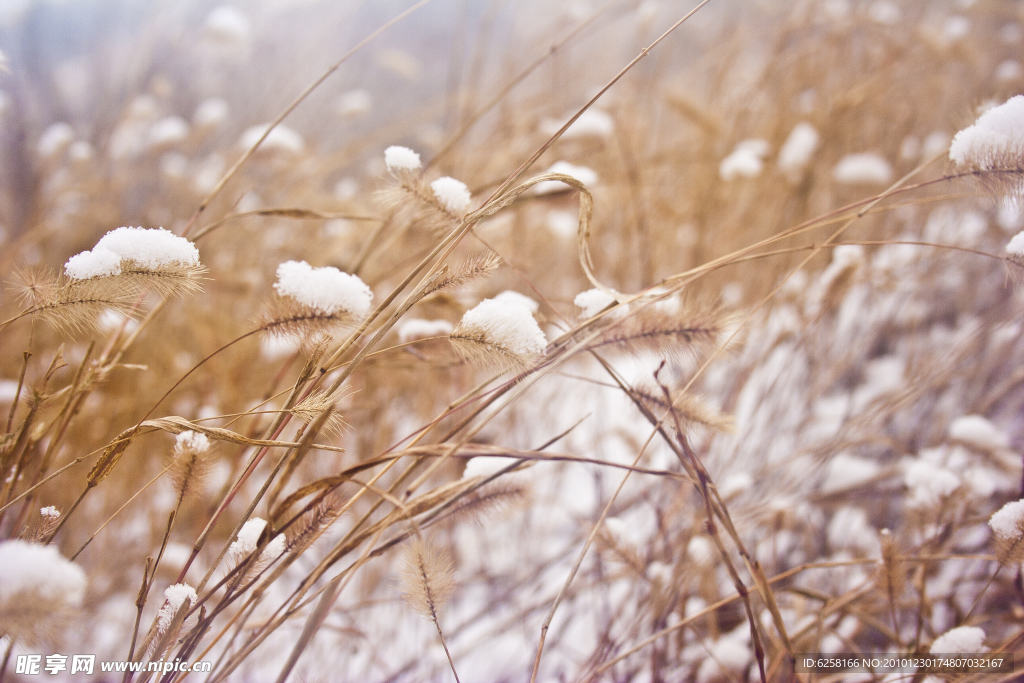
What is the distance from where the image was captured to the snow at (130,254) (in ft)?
0.84

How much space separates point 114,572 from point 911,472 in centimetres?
102

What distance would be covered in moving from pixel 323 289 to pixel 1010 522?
0.45 m

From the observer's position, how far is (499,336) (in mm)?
289

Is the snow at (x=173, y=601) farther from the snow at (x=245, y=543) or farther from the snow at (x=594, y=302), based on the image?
the snow at (x=594, y=302)

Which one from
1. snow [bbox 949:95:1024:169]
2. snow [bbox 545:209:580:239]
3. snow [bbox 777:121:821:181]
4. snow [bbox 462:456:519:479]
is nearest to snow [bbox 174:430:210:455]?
snow [bbox 462:456:519:479]

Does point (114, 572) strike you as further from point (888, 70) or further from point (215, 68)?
point (215, 68)

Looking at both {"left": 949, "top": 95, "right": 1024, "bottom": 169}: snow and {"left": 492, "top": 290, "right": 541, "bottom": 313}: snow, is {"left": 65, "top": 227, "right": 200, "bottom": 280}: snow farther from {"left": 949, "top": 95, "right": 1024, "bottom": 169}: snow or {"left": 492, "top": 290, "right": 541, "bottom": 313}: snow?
{"left": 949, "top": 95, "right": 1024, "bottom": 169}: snow

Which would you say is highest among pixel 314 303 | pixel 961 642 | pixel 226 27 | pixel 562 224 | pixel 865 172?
pixel 226 27

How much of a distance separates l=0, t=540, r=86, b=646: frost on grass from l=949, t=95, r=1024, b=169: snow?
50cm

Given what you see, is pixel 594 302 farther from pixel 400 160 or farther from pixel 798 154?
pixel 798 154

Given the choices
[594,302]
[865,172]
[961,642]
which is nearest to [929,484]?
[961,642]

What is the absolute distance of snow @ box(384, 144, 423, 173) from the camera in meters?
0.33

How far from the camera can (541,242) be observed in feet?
4.06

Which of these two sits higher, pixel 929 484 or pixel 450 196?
pixel 450 196
